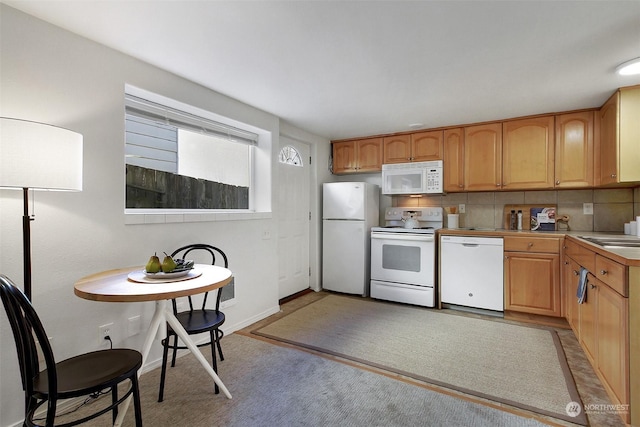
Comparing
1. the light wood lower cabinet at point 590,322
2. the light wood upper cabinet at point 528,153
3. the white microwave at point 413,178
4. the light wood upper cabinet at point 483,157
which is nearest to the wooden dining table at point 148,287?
the light wood lower cabinet at point 590,322

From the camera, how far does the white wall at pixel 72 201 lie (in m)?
1.66

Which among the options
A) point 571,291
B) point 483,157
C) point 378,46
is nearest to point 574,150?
point 483,157

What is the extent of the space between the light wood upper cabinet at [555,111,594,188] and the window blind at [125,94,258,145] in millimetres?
3245

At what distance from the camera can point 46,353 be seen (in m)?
→ 1.18

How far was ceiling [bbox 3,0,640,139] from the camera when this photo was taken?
1652 millimetres

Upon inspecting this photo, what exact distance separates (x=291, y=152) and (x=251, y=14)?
2.52m

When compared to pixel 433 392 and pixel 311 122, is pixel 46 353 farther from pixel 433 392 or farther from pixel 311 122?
pixel 311 122

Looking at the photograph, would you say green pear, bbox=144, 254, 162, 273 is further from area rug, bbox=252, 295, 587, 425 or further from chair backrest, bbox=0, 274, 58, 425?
area rug, bbox=252, 295, 587, 425

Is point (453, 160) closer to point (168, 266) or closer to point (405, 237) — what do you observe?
point (405, 237)

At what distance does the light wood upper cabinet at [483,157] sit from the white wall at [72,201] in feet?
10.4

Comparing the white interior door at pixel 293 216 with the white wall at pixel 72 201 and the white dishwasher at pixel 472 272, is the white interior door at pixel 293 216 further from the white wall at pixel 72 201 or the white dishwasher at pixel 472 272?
the white dishwasher at pixel 472 272

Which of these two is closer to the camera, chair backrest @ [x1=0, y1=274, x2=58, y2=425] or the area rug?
chair backrest @ [x1=0, y1=274, x2=58, y2=425]

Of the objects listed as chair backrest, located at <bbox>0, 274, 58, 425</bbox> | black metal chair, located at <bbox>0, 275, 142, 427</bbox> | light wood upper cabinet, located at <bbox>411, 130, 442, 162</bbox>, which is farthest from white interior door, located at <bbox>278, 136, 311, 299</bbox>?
chair backrest, located at <bbox>0, 274, 58, 425</bbox>

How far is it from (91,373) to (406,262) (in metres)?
3.21
